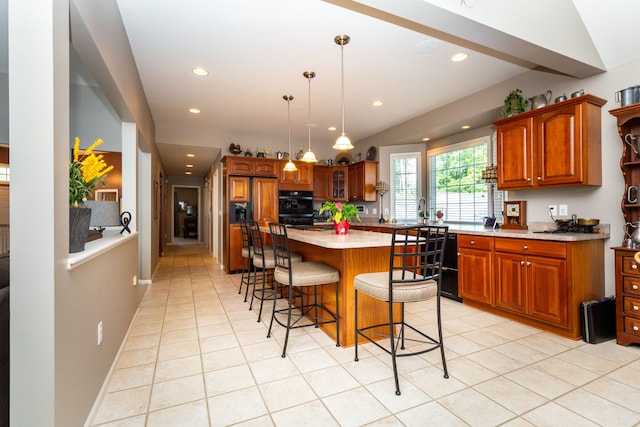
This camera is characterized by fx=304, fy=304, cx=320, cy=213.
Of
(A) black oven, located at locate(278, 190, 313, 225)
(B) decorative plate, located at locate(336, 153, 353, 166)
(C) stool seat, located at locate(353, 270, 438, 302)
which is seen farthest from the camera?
(B) decorative plate, located at locate(336, 153, 353, 166)

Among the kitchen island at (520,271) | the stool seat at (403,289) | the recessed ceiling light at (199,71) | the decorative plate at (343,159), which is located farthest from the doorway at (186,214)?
the stool seat at (403,289)

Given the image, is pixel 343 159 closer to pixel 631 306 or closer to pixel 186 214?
pixel 631 306

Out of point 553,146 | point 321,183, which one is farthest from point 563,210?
point 321,183

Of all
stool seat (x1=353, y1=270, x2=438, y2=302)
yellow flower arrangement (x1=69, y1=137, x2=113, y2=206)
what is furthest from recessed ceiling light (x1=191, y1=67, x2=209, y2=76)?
stool seat (x1=353, y1=270, x2=438, y2=302)

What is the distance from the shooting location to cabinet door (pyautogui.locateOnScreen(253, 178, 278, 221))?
5.66 meters

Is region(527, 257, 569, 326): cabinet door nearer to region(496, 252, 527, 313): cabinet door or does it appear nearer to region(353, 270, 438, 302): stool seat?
region(496, 252, 527, 313): cabinet door

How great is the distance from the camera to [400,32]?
268cm

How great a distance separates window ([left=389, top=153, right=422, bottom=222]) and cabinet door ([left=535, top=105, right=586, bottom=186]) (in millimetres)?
2573

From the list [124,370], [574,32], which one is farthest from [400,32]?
[124,370]

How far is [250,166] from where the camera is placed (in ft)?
18.5

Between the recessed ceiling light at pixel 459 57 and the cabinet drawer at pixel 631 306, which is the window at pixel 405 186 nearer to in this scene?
the recessed ceiling light at pixel 459 57

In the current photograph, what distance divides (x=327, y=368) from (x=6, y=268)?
6.14 feet

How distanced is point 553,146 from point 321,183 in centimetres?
425

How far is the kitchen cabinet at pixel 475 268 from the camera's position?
3.27 m
